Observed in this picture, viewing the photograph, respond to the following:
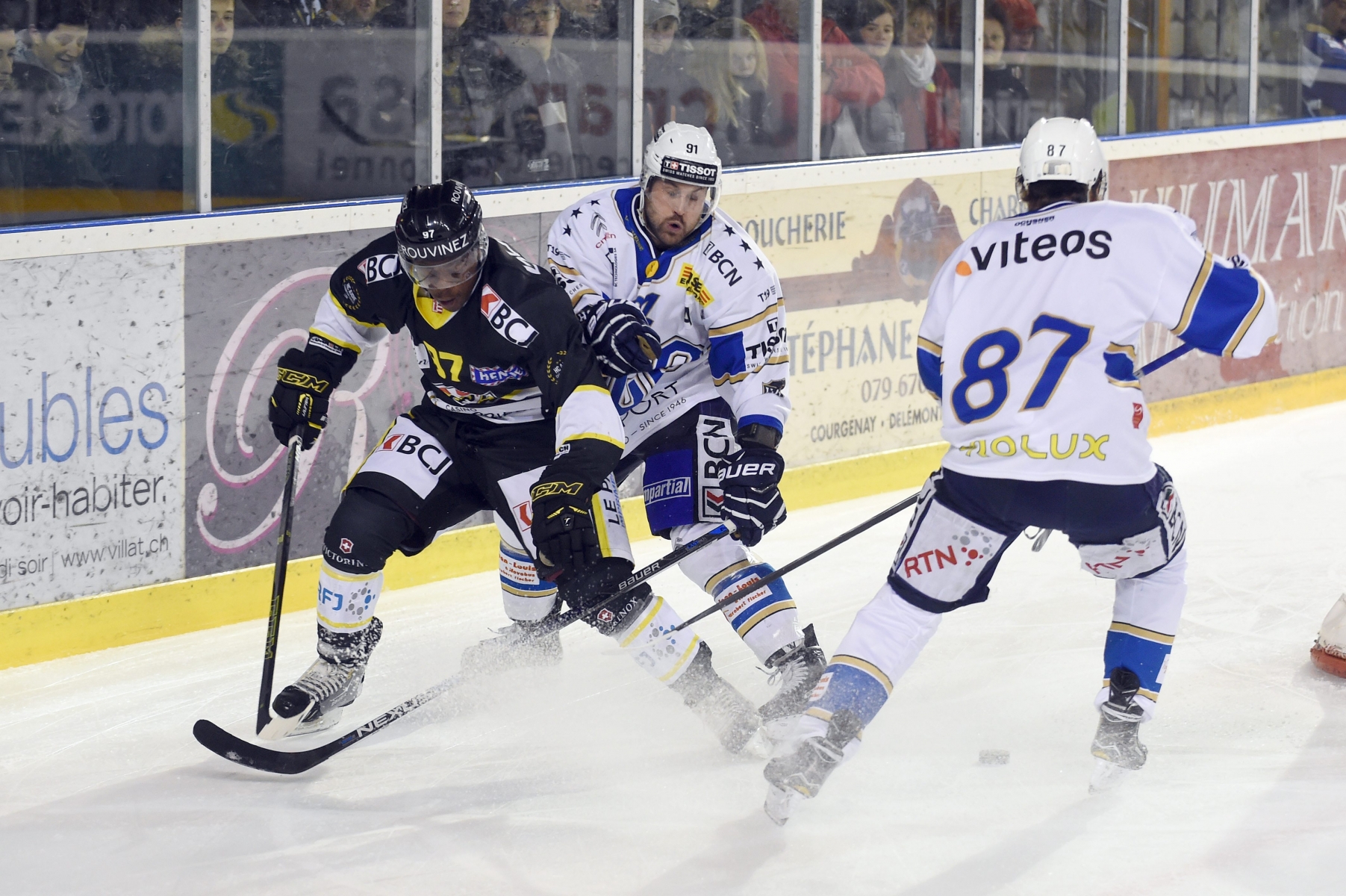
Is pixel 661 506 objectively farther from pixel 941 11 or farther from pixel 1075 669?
pixel 941 11

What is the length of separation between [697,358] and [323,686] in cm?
103

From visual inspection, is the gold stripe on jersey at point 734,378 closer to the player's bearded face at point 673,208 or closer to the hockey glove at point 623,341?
the hockey glove at point 623,341

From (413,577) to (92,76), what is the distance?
1567 mm

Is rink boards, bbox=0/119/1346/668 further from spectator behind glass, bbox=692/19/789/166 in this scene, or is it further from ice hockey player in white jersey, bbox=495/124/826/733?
ice hockey player in white jersey, bbox=495/124/826/733

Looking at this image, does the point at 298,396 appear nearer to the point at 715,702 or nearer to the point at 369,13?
the point at 715,702

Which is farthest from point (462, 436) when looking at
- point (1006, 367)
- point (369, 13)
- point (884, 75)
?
point (884, 75)

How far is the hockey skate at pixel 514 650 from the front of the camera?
355 cm

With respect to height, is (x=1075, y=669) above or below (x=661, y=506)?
below

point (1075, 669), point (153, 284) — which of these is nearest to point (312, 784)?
point (153, 284)

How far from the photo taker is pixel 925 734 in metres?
3.38

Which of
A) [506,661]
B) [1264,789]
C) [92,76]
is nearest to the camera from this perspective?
[1264,789]

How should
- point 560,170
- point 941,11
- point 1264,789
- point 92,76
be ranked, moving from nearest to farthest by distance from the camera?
point 1264,789, point 92,76, point 560,170, point 941,11

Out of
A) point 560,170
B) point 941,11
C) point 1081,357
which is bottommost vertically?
point 1081,357

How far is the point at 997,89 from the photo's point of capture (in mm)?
6098
